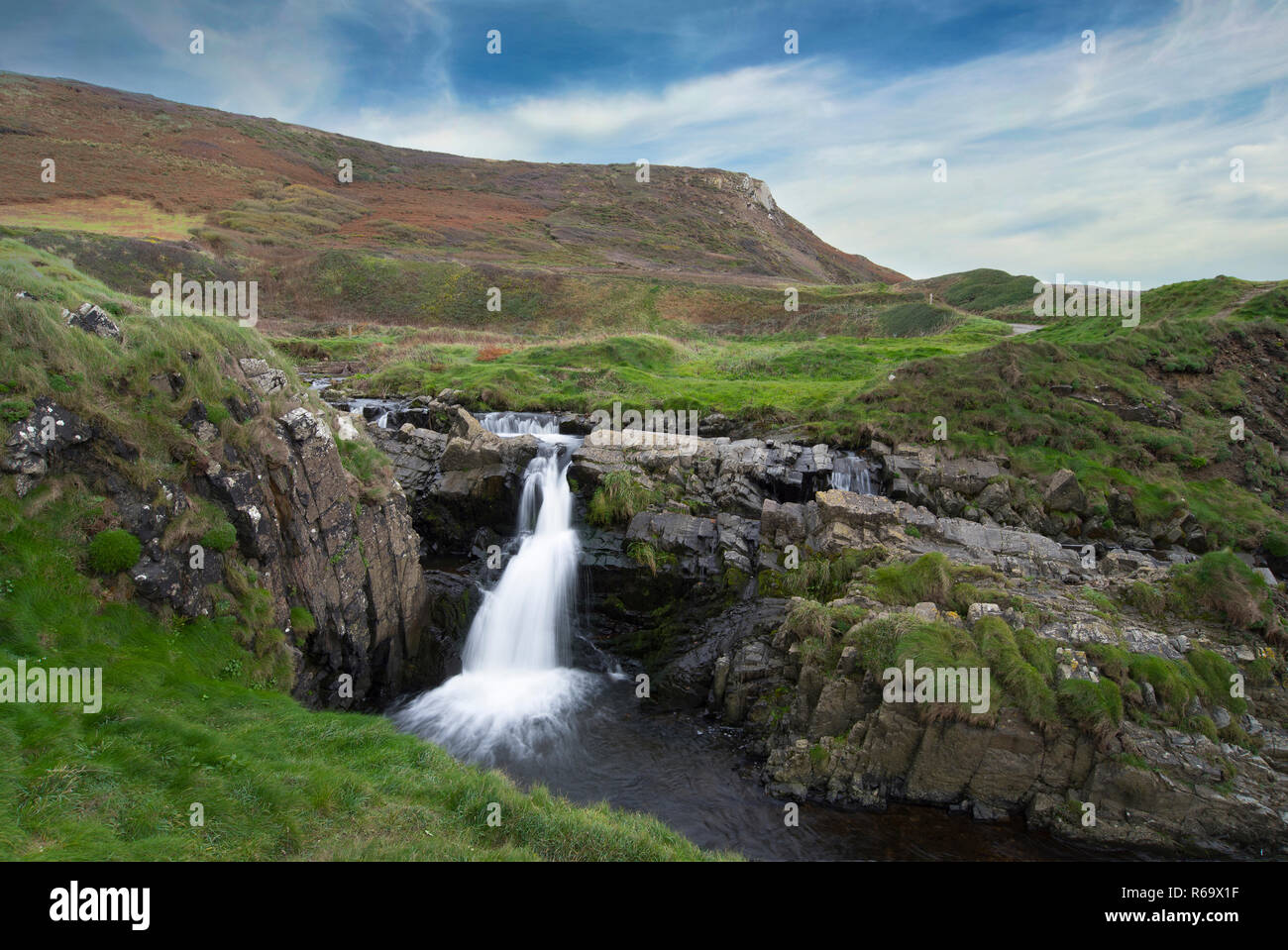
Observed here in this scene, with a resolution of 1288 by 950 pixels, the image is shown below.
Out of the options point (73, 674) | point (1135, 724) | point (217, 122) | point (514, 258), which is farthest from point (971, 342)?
point (217, 122)

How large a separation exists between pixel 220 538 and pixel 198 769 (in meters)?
4.73

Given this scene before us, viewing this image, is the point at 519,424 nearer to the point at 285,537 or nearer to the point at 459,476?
the point at 459,476

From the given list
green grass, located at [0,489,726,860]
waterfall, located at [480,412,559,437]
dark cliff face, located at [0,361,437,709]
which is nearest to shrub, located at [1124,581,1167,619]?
green grass, located at [0,489,726,860]

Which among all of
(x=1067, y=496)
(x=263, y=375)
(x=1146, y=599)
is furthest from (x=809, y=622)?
(x=263, y=375)

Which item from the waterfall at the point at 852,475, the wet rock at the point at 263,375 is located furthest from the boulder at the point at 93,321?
the waterfall at the point at 852,475

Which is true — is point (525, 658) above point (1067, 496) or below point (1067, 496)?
below

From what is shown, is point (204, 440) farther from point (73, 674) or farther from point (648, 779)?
point (648, 779)

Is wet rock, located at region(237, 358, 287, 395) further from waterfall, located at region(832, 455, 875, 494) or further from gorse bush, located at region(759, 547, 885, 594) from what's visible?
waterfall, located at region(832, 455, 875, 494)

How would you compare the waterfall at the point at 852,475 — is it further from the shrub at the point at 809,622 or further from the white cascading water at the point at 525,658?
the white cascading water at the point at 525,658

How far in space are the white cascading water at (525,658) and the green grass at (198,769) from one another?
3.13 metres

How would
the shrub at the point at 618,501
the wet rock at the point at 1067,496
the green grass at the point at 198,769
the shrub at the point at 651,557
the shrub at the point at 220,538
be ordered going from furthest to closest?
the wet rock at the point at 1067,496 → the shrub at the point at 618,501 → the shrub at the point at 651,557 → the shrub at the point at 220,538 → the green grass at the point at 198,769

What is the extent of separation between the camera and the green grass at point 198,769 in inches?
258

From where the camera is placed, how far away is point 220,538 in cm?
1120

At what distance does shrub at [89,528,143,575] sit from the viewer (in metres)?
9.76
